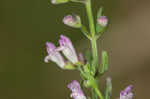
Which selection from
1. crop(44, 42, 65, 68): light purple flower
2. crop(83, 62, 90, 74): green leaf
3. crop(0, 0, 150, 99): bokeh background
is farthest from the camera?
crop(0, 0, 150, 99): bokeh background

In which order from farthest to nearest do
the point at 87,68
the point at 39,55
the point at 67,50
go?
1. the point at 39,55
2. the point at 67,50
3. the point at 87,68

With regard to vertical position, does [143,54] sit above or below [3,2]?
below

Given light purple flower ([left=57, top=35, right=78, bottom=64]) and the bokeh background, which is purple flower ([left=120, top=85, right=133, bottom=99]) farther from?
the bokeh background

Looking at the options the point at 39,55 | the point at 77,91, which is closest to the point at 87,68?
the point at 77,91

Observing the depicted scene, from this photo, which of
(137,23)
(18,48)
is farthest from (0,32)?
(137,23)

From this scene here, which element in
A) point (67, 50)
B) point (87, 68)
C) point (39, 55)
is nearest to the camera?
point (87, 68)

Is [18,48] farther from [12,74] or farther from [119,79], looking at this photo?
[119,79]

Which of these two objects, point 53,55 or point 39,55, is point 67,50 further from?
point 39,55

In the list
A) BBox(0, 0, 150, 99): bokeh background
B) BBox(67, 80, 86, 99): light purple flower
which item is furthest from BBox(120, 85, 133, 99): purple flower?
BBox(0, 0, 150, 99): bokeh background

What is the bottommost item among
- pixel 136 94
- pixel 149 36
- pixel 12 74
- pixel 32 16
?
pixel 136 94

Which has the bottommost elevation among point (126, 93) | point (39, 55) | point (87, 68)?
point (39, 55)

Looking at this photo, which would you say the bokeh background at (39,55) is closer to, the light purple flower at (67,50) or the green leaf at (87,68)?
the light purple flower at (67,50)
